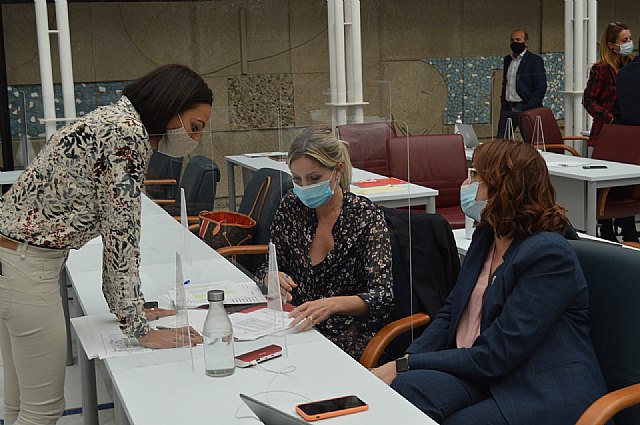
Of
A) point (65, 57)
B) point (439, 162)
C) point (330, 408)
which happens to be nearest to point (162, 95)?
point (330, 408)

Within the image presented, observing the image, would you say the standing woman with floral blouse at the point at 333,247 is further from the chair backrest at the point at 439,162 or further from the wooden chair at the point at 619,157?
the wooden chair at the point at 619,157

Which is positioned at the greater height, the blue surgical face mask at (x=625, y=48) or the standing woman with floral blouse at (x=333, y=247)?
the blue surgical face mask at (x=625, y=48)

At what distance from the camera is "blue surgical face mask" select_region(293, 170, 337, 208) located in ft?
9.72

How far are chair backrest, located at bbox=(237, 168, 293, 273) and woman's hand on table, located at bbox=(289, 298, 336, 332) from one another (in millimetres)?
482

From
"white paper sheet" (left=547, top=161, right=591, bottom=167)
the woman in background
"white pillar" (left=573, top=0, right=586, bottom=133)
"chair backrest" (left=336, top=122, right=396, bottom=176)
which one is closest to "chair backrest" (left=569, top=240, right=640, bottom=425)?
"chair backrest" (left=336, top=122, right=396, bottom=176)

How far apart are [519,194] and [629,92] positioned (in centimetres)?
449

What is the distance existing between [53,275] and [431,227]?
51.3 inches

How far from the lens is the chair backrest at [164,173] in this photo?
9.61 ft

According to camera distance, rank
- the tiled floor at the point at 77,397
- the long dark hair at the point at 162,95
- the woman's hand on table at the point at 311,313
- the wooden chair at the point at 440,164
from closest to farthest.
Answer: the long dark hair at the point at 162,95, the woman's hand on table at the point at 311,313, the tiled floor at the point at 77,397, the wooden chair at the point at 440,164

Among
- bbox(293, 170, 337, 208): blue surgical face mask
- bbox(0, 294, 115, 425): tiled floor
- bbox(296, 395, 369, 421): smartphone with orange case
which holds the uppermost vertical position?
bbox(293, 170, 337, 208): blue surgical face mask

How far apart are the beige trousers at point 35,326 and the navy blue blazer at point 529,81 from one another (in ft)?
21.8

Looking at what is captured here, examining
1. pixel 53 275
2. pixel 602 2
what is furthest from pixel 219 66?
pixel 53 275

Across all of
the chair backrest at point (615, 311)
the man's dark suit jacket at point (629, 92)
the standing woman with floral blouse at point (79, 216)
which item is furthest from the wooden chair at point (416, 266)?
the man's dark suit jacket at point (629, 92)

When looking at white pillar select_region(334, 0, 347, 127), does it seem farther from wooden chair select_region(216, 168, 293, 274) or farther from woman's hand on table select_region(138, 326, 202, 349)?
woman's hand on table select_region(138, 326, 202, 349)
